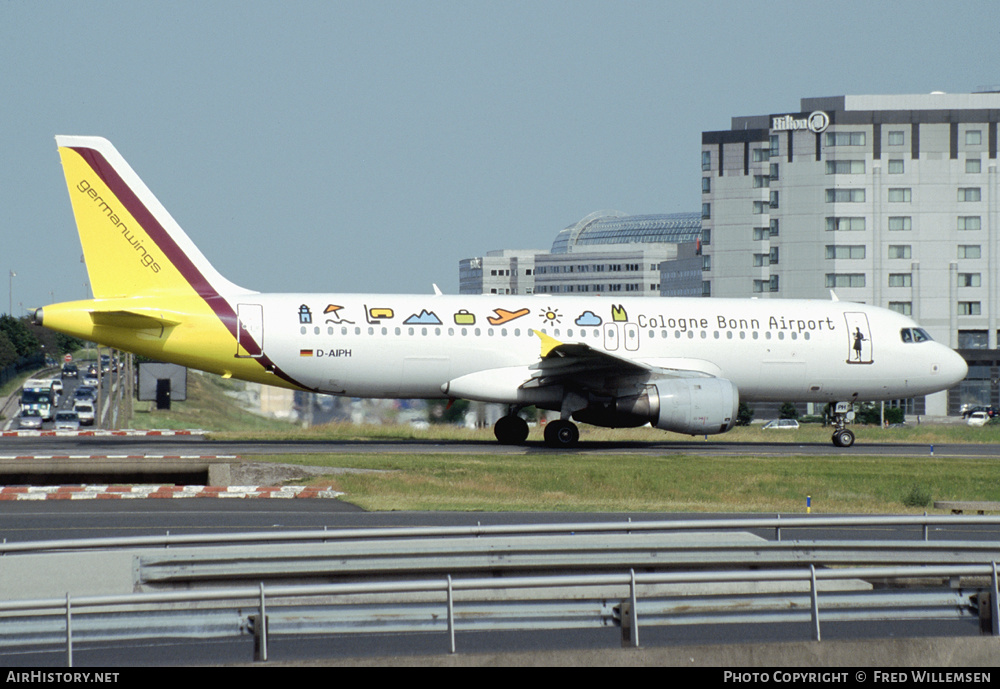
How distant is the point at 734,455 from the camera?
31062 millimetres

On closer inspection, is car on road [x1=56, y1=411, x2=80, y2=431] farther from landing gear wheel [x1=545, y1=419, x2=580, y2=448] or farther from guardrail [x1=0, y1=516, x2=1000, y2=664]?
guardrail [x1=0, y1=516, x2=1000, y2=664]

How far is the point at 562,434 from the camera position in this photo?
32.6m

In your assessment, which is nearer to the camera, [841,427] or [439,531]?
[439,531]

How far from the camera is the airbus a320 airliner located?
30.5 meters

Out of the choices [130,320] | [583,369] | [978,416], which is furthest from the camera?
[978,416]

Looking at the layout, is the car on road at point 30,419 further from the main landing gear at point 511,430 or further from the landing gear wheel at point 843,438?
the landing gear wheel at point 843,438

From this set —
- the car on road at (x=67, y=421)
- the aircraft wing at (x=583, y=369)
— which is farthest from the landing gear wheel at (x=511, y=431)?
the car on road at (x=67, y=421)

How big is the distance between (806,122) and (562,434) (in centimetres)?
7900

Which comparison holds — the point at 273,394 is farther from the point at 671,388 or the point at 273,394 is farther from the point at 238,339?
the point at 671,388

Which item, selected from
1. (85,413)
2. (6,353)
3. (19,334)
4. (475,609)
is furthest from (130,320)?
(19,334)

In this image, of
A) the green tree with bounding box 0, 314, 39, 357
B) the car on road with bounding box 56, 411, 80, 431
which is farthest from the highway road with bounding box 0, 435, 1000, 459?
the green tree with bounding box 0, 314, 39, 357

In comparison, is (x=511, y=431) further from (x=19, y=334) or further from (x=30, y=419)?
(x=19, y=334)

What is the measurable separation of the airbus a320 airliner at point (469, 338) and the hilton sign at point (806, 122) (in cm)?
7257

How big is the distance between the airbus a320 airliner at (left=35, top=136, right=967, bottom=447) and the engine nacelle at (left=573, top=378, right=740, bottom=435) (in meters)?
0.04
